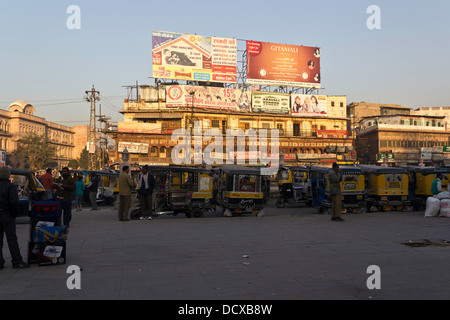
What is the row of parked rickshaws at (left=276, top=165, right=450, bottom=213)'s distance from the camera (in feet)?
54.5

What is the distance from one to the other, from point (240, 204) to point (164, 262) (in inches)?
347

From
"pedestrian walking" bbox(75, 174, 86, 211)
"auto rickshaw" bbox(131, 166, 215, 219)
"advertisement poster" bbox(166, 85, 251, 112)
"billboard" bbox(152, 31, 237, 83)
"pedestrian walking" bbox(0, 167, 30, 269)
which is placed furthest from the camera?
"advertisement poster" bbox(166, 85, 251, 112)

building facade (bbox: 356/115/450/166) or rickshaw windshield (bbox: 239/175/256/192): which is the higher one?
building facade (bbox: 356/115/450/166)

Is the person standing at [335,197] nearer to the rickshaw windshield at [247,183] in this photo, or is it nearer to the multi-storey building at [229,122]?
the rickshaw windshield at [247,183]

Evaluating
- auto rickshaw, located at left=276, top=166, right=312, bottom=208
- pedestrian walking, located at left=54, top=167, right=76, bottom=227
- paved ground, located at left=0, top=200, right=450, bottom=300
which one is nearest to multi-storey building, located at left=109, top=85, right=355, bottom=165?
auto rickshaw, located at left=276, top=166, right=312, bottom=208

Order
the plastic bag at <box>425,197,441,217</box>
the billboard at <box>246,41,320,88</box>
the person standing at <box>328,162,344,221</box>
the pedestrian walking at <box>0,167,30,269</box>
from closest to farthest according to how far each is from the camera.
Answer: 1. the pedestrian walking at <box>0,167,30,269</box>
2. the person standing at <box>328,162,344,221</box>
3. the plastic bag at <box>425,197,441,217</box>
4. the billboard at <box>246,41,320,88</box>

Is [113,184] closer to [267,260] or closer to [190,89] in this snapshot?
[267,260]

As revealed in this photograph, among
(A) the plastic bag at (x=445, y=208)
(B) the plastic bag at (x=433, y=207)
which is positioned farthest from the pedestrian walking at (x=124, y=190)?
(A) the plastic bag at (x=445, y=208)

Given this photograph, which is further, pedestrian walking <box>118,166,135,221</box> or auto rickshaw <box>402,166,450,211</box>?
auto rickshaw <box>402,166,450,211</box>

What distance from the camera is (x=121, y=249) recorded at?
28.3 feet

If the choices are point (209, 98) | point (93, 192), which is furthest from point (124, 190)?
point (209, 98)

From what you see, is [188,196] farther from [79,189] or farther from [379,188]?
[379,188]

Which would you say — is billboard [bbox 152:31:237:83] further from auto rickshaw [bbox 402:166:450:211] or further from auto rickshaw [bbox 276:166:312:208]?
auto rickshaw [bbox 402:166:450:211]

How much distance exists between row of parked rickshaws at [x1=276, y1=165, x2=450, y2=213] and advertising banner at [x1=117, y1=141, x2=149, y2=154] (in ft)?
132
